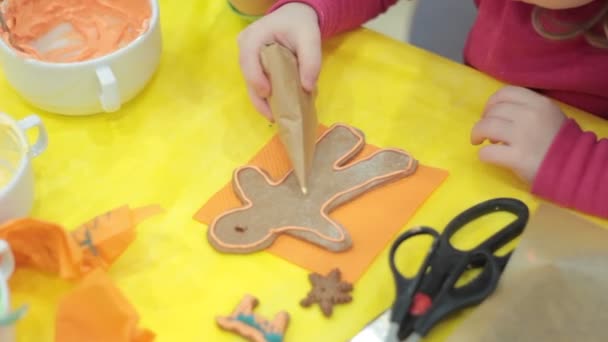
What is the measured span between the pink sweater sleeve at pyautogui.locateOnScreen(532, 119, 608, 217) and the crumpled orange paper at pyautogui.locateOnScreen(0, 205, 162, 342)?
11.5 inches

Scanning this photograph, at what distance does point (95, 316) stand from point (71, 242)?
2.5 inches

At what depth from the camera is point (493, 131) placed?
22.9 inches

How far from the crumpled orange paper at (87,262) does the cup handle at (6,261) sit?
0.01m

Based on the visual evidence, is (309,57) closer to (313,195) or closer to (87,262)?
(313,195)

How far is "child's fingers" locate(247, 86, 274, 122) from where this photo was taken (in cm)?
61

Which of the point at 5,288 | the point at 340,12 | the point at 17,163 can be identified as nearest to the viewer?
the point at 5,288

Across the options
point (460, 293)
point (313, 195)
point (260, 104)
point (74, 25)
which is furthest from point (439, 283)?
point (74, 25)

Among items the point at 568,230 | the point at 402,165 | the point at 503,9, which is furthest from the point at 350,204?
the point at 503,9

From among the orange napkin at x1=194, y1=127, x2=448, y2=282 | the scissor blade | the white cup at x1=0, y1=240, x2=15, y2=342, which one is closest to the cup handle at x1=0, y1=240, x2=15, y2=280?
the white cup at x1=0, y1=240, x2=15, y2=342

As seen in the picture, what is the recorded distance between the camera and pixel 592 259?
50cm

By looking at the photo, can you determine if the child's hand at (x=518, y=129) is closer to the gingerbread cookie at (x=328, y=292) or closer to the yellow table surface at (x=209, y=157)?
the yellow table surface at (x=209, y=157)

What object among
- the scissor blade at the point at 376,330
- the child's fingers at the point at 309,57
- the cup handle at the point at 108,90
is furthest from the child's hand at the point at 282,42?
the scissor blade at the point at 376,330

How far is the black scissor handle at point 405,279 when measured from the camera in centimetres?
46

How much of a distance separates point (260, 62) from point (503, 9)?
0.86 feet
